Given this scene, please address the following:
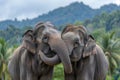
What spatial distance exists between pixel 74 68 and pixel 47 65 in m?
0.55

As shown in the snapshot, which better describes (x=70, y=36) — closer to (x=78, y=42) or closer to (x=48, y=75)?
(x=78, y=42)

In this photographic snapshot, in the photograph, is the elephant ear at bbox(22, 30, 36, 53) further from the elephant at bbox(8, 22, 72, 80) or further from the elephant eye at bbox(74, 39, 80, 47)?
the elephant eye at bbox(74, 39, 80, 47)

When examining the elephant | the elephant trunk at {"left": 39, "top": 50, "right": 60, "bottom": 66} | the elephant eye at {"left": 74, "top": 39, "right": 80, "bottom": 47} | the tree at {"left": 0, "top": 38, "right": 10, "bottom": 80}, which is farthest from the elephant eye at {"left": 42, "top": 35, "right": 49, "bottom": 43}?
the tree at {"left": 0, "top": 38, "right": 10, "bottom": 80}

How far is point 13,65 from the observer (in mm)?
10398

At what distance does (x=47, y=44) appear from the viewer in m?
8.83

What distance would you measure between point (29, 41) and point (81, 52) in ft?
3.67

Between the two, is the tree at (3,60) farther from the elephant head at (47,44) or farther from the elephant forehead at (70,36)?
the elephant forehead at (70,36)

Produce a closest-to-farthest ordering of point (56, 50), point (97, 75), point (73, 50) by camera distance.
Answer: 1. point (56, 50)
2. point (73, 50)
3. point (97, 75)

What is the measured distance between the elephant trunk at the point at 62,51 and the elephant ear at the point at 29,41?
3.26 ft

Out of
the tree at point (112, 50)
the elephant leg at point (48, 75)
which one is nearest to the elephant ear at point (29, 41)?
the elephant leg at point (48, 75)

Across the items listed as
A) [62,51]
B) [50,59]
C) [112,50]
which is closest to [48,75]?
[50,59]

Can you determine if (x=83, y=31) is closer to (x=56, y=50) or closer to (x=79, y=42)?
(x=79, y=42)

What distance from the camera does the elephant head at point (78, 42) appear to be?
8.81 metres

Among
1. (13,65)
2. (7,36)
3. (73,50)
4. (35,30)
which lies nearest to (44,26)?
(35,30)
